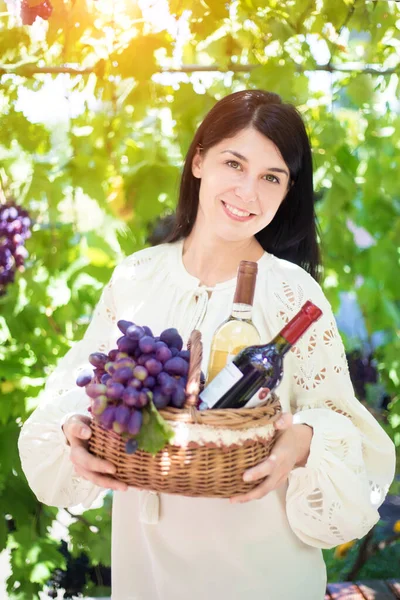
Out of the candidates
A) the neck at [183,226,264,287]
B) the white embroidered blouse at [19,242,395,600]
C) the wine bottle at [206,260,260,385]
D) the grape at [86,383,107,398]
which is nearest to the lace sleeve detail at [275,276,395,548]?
the white embroidered blouse at [19,242,395,600]

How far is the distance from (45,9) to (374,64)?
3.30ft

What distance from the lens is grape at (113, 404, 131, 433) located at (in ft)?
3.79

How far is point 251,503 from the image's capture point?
153 centimetres

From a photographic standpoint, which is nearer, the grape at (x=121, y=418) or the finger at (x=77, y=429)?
the grape at (x=121, y=418)

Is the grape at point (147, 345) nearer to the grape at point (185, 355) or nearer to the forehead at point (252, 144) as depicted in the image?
the grape at point (185, 355)

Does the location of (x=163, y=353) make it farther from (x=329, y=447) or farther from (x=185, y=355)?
(x=329, y=447)

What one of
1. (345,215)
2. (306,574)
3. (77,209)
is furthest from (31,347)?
(306,574)

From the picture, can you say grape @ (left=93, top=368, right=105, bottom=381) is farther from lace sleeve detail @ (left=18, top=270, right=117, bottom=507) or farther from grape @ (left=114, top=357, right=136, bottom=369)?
lace sleeve detail @ (left=18, top=270, right=117, bottom=507)

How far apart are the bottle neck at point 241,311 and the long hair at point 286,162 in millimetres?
381

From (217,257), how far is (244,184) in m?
0.21

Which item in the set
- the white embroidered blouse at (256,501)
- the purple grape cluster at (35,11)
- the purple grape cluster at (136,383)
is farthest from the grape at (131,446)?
the purple grape cluster at (35,11)

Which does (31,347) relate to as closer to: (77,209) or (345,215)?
(77,209)

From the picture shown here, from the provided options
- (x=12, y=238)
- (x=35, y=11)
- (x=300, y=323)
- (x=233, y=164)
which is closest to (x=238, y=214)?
(x=233, y=164)

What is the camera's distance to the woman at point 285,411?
146 cm
